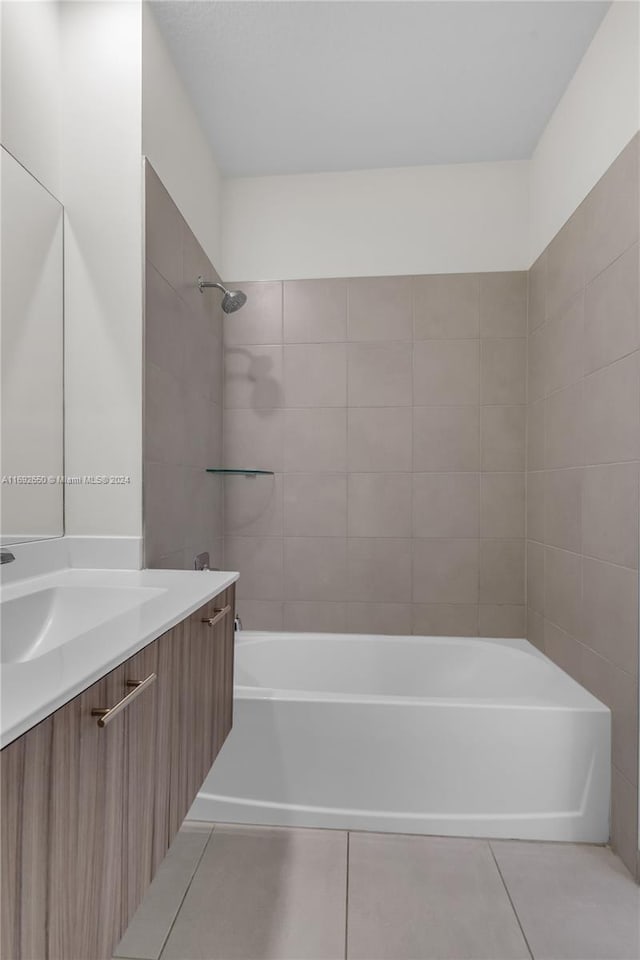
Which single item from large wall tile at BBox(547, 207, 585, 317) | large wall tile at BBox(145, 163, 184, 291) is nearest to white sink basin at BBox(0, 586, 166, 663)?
large wall tile at BBox(145, 163, 184, 291)

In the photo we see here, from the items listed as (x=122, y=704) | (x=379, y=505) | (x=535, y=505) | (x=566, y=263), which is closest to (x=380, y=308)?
(x=566, y=263)

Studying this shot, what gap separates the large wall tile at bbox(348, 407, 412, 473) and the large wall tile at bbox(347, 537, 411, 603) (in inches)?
14.0

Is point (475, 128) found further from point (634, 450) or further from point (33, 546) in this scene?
point (33, 546)

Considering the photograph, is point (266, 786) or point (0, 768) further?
point (266, 786)

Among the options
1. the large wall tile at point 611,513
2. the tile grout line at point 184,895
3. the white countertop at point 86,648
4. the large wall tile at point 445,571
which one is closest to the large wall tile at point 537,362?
the large wall tile at point 611,513

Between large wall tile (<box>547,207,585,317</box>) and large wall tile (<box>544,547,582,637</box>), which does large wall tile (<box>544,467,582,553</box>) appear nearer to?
large wall tile (<box>544,547,582,637</box>)

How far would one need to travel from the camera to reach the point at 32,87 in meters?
1.54

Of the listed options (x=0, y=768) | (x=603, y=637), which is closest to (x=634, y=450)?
(x=603, y=637)

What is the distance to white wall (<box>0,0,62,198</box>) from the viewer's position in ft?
4.70

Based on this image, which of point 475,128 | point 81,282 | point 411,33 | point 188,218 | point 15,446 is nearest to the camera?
point 15,446

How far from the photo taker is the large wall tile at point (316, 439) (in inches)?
102

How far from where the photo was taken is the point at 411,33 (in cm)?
181

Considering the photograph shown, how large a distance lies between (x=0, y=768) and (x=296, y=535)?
2.07 meters

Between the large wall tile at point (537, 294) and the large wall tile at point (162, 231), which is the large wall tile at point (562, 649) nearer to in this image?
the large wall tile at point (537, 294)
